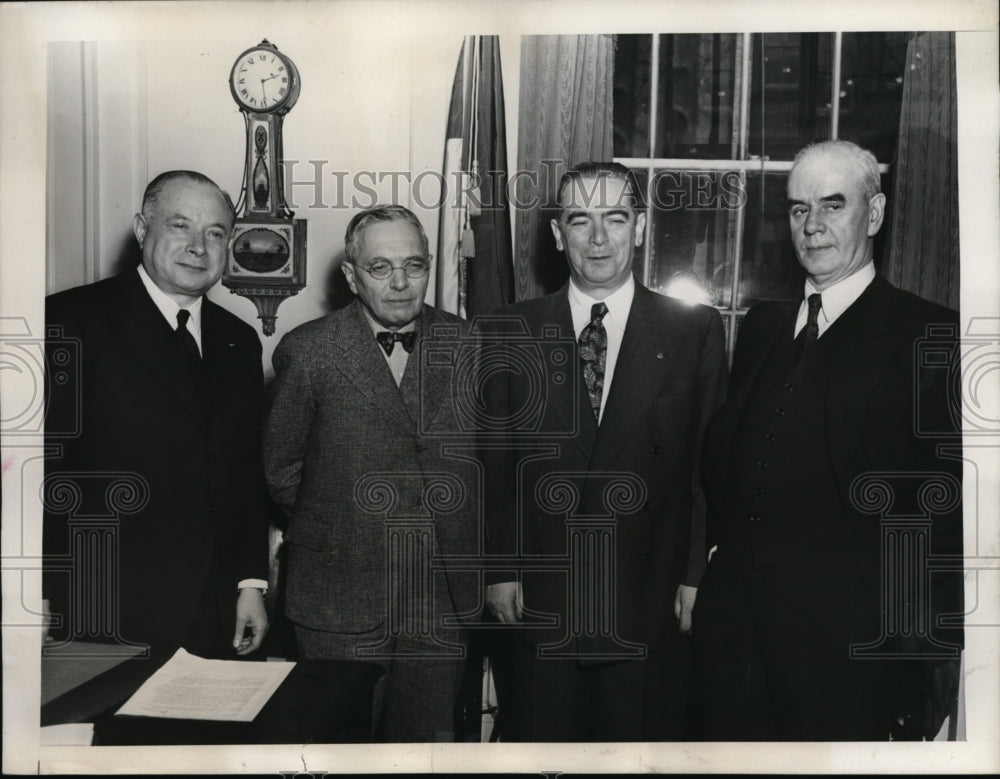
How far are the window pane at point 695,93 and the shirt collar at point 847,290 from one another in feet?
1.64

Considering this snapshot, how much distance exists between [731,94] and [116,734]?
255 cm

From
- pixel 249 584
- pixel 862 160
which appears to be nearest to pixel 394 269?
pixel 249 584

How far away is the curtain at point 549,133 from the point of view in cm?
265

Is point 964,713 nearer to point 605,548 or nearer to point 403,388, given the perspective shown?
point 605,548

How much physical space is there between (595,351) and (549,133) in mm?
640

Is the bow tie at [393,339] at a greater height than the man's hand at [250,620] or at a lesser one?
greater

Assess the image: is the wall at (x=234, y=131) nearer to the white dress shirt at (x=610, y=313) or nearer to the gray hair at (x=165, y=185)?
the gray hair at (x=165, y=185)

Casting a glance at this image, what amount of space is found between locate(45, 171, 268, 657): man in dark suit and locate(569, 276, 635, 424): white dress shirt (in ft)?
3.02

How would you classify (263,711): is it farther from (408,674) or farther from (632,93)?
(632,93)

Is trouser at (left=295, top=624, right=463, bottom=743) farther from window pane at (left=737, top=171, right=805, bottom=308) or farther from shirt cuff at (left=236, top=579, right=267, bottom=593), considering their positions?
window pane at (left=737, top=171, right=805, bottom=308)

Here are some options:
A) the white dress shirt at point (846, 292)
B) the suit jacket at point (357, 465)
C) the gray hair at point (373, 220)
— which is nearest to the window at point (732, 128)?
the white dress shirt at point (846, 292)

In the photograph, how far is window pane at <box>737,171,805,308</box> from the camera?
8.69 ft

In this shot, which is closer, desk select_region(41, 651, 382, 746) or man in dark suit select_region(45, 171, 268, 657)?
desk select_region(41, 651, 382, 746)

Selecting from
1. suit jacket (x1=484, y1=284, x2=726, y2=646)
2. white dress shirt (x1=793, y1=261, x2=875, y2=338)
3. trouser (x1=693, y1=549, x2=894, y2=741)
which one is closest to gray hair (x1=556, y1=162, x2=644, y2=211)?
suit jacket (x1=484, y1=284, x2=726, y2=646)
